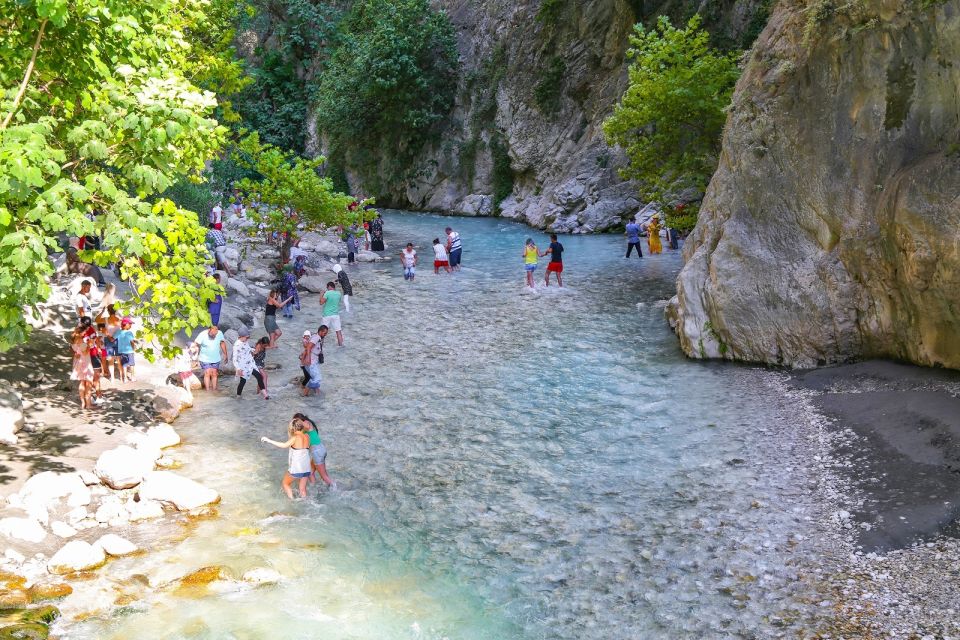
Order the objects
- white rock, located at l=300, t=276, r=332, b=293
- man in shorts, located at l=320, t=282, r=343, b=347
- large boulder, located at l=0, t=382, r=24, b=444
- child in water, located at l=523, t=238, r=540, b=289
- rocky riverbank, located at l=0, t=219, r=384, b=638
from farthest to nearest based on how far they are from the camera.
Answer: white rock, located at l=300, t=276, r=332, b=293 < child in water, located at l=523, t=238, r=540, b=289 < man in shorts, located at l=320, t=282, r=343, b=347 < large boulder, located at l=0, t=382, r=24, b=444 < rocky riverbank, located at l=0, t=219, r=384, b=638

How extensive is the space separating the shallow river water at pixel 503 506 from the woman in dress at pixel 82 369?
1917 millimetres

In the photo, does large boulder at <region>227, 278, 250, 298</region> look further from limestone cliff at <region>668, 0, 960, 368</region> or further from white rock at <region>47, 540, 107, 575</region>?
white rock at <region>47, 540, 107, 575</region>

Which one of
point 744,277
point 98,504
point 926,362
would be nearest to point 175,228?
point 98,504

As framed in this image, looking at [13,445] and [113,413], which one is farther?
[113,413]

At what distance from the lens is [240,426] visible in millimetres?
16297

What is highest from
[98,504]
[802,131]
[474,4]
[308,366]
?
[474,4]

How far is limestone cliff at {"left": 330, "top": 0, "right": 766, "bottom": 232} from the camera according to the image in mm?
43531

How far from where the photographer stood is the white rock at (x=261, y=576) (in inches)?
419

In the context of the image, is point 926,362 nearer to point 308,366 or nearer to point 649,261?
point 308,366

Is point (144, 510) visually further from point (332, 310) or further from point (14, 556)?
point (332, 310)

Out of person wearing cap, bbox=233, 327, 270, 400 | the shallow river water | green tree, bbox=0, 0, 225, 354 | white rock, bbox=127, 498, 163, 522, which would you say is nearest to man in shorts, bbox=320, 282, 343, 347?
the shallow river water

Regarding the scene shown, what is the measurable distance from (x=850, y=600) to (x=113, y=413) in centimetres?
1353

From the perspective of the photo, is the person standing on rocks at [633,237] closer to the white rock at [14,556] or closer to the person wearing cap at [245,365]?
the person wearing cap at [245,365]

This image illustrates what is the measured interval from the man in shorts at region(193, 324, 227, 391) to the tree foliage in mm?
40747
